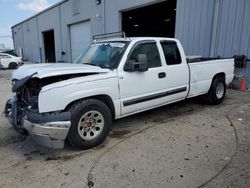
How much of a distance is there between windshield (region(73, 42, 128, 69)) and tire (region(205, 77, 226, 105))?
3.08 m

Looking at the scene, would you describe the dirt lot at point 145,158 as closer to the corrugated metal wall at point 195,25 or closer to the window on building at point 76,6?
the corrugated metal wall at point 195,25

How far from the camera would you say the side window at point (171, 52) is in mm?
4770

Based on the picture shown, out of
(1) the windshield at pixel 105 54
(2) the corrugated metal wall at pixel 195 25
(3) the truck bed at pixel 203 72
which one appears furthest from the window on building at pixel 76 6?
(3) the truck bed at pixel 203 72

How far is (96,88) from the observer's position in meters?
3.52

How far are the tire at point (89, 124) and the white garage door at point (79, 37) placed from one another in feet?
43.2

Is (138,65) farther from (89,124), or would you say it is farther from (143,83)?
(89,124)

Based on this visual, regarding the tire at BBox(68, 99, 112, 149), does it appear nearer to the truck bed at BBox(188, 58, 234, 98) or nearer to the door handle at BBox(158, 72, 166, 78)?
the door handle at BBox(158, 72, 166, 78)

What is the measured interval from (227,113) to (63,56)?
1695cm

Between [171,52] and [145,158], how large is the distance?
2636mm

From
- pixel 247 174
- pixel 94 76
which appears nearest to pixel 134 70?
pixel 94 76

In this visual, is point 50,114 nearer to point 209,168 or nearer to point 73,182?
point 73,182

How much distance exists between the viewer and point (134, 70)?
3.96 meters

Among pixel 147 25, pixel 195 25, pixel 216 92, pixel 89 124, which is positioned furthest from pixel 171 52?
pixel 147 25

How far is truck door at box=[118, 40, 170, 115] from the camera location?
3.97 meters
